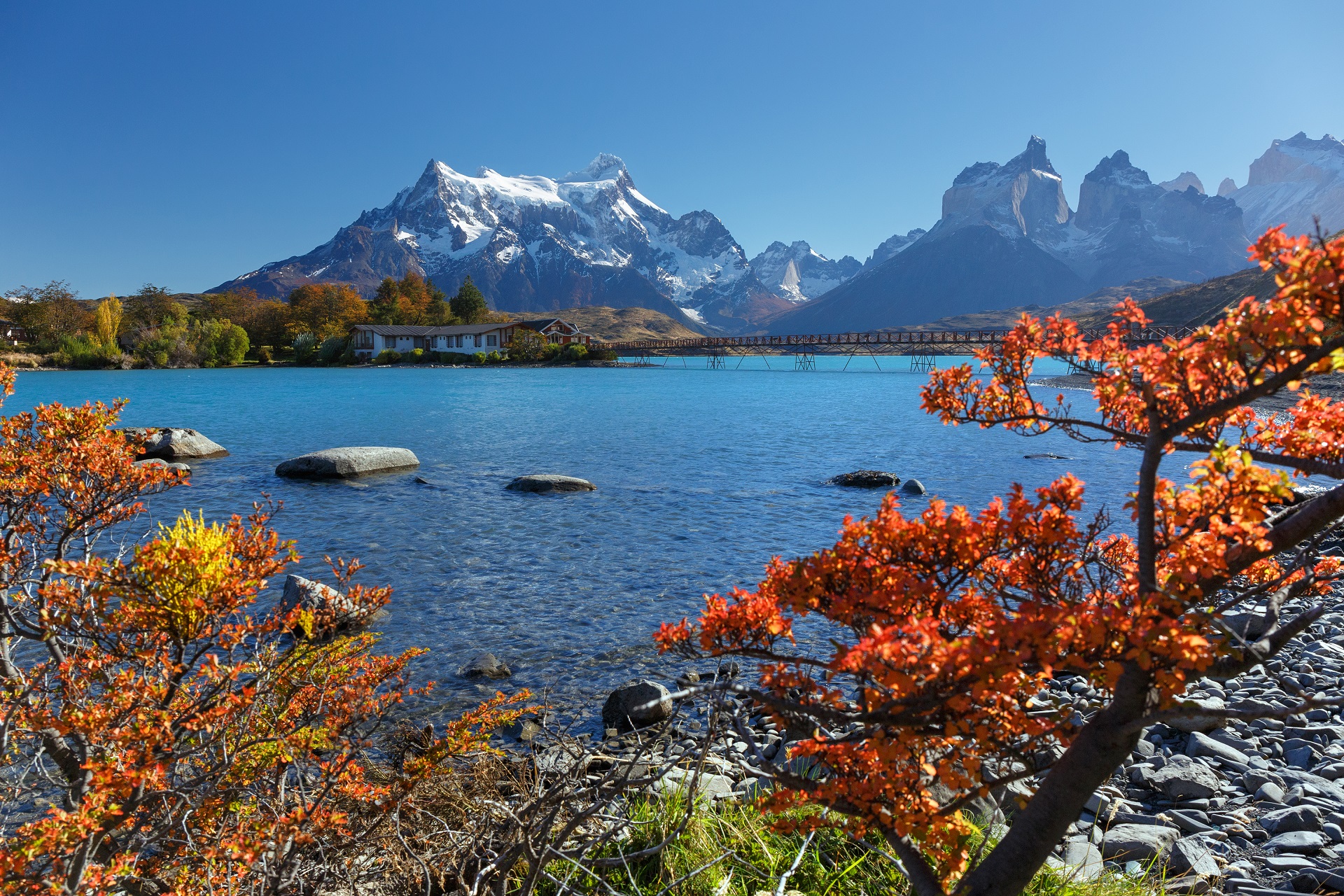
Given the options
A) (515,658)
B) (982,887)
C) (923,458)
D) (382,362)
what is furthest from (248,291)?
(982,887)

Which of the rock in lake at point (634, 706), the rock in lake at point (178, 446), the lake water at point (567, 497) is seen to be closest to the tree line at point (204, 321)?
the lake water at point (567, 497)

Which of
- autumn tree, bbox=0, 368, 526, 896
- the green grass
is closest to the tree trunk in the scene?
the green grass

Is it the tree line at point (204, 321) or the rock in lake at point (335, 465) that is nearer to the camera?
the rock in lake at point (335, 465)

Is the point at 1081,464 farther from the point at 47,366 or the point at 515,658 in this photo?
the point at 47,366

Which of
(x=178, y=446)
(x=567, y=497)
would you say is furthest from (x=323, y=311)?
(x=567, y=497)

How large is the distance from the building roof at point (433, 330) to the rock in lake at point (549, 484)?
95.4 meters

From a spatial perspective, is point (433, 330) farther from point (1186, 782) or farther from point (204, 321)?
point (1186, 782)

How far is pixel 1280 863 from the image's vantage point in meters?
4.68

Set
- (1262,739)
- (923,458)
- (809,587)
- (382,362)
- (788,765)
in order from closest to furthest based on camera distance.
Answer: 1. (809,587)
2. (788,765)
3. (1262,739)
4. (923,458)
5. (382,362)

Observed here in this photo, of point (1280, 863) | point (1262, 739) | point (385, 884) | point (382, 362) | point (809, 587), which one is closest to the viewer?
point (809, 587)

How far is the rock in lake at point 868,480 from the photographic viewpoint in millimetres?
21062

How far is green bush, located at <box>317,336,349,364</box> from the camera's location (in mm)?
101812

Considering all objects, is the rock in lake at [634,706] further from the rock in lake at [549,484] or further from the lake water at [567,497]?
the rock in lake at [549,484]

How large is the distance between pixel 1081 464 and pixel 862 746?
2654 centimetres
